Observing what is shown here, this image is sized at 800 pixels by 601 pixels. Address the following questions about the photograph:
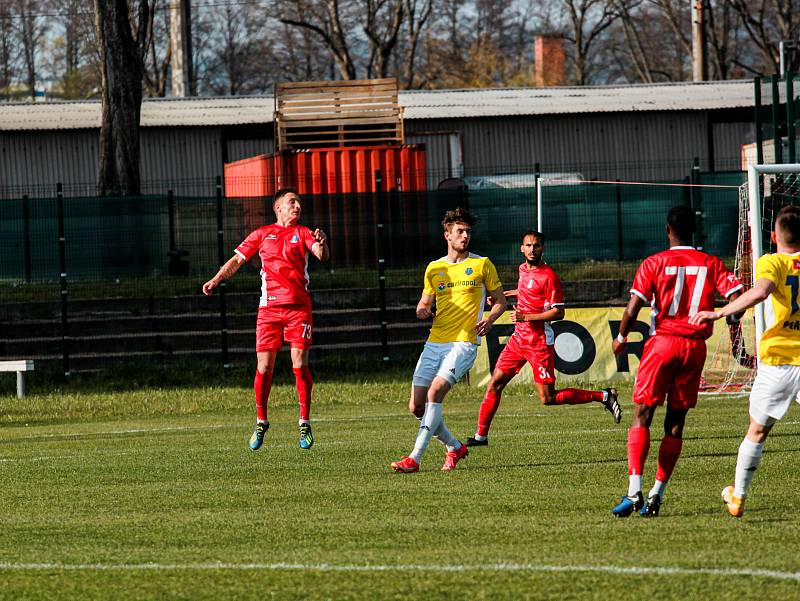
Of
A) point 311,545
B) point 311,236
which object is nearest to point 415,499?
point 311,545

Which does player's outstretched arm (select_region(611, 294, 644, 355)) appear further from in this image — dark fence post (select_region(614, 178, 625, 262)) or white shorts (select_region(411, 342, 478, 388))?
dark fence post (select_region(614, 178, 625, 262))

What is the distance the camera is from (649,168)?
123 feet

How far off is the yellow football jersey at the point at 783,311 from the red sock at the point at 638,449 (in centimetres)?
87

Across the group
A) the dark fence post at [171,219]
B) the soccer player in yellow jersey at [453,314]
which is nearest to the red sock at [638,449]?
the soccer player in yellow jersey at [453,314]

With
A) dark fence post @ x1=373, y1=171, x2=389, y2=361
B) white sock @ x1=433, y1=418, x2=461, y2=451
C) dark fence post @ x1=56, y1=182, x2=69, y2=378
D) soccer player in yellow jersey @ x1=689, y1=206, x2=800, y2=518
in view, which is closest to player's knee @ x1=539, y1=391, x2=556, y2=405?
white sock @ x1=433, y1=418, x2=461, y2=451

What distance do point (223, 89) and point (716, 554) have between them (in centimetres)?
6250

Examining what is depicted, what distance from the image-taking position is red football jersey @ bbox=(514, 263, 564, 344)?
1292cm

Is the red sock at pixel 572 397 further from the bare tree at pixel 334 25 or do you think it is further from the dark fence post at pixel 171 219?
the bare tree at pixel 334 25

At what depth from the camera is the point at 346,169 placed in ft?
91.9

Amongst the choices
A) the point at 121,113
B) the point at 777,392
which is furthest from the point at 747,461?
the point at 121,113

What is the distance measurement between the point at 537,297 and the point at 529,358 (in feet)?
1.99

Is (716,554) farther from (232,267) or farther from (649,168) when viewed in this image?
(649,168)

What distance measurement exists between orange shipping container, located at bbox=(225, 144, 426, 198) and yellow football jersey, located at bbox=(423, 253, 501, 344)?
17.0m

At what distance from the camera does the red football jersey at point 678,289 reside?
8.06m
